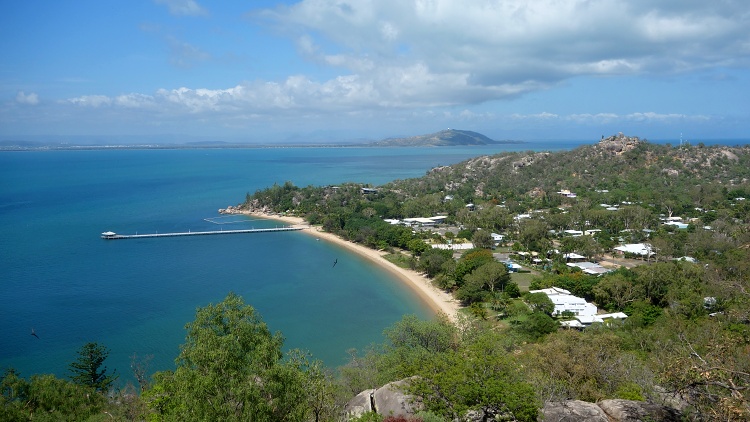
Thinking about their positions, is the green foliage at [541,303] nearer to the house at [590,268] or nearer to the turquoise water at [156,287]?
the turquoise water at [156,287]

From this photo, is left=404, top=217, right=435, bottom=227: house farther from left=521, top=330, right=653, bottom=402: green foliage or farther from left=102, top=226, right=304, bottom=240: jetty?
left=521, top=330, right=653, bottom=402: green foliage

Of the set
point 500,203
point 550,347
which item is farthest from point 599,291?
point 500,203

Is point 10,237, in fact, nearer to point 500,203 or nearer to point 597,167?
point 500,203

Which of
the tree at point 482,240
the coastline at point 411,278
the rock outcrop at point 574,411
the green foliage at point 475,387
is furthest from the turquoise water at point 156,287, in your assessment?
the green foliage at point 475,387

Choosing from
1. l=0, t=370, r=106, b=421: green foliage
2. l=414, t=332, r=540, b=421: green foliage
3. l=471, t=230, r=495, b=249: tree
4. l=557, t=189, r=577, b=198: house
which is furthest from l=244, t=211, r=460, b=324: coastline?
l=557, t=189, r=577, b=198: house

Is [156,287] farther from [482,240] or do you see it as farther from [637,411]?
[637,411]

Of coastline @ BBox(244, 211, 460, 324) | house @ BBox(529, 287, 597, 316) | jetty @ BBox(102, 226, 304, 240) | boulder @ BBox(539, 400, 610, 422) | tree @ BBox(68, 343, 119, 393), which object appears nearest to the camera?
boulder @ BBox(539, 400, 610, 422)
